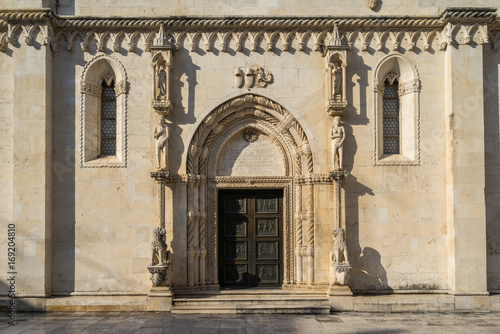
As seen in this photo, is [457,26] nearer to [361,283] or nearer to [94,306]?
[361,283]

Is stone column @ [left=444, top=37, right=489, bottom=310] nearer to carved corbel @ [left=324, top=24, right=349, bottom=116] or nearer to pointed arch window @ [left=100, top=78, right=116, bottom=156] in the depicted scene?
carved corbel @ [left=324, top=24, right=349, bottom=116]

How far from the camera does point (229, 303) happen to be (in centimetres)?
1320

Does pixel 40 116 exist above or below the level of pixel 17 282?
above

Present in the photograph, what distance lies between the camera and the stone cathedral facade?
13555 millimetres

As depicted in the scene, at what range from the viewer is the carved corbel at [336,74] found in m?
13.6

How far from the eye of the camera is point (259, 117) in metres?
14.4

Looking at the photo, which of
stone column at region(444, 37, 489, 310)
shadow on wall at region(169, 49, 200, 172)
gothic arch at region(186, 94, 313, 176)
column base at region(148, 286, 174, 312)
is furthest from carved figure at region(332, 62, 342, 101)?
column base at region(148, 286, 174, 312)

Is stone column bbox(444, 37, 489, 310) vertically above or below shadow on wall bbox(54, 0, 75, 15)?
below

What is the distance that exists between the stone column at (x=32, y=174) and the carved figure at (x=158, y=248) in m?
2.72

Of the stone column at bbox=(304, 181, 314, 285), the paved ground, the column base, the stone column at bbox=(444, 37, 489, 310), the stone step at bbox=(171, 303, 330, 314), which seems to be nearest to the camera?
the paved ground

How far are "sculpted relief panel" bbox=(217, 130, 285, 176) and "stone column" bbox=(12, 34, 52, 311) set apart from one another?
453cm

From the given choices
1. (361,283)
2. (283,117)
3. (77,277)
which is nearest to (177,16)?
(283,117)

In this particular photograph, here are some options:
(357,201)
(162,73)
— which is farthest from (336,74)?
(162,73)

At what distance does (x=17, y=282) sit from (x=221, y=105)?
6.77 metres
